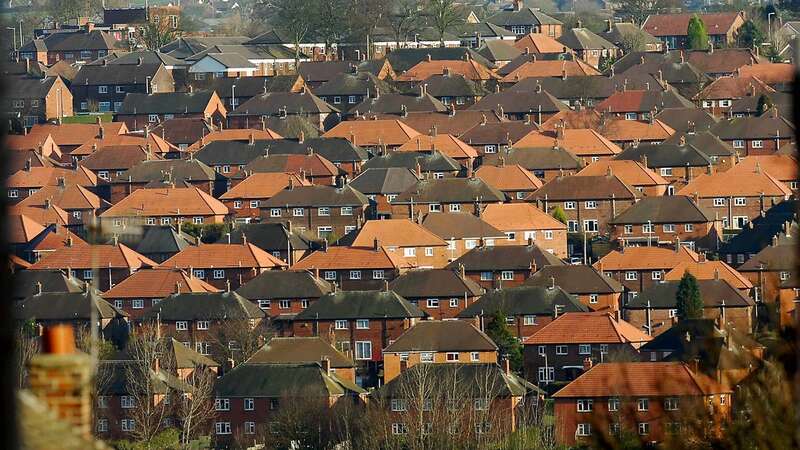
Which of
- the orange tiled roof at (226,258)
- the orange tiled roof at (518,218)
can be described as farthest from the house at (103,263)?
the orange tiled roof at (518,218)

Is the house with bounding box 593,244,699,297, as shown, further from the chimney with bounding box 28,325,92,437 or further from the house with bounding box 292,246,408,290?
the chimney with bounding box 28,325,92,437

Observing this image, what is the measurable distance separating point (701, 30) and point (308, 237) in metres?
29.5

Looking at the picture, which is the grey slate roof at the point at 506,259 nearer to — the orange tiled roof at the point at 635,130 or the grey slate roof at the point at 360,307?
the grey slate roof at the point at 360,307

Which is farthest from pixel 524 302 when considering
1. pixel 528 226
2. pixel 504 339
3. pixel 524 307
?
pixel 528 226

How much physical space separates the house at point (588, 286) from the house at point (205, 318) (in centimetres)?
608

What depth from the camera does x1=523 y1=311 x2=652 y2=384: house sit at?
140 feet

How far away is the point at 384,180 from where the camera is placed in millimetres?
60219

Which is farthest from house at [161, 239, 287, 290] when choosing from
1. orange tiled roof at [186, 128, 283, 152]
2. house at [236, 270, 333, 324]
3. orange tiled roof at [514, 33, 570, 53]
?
orange tiled roof at [514, 33, 570, 53]

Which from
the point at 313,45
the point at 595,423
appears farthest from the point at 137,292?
the point at 595,423

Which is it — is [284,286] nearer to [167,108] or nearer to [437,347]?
[437,347]

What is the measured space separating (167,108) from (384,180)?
14.3 meters

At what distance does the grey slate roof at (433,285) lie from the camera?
4844 centimetres

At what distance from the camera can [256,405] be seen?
40438mm

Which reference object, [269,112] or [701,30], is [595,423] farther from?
[701,30]
